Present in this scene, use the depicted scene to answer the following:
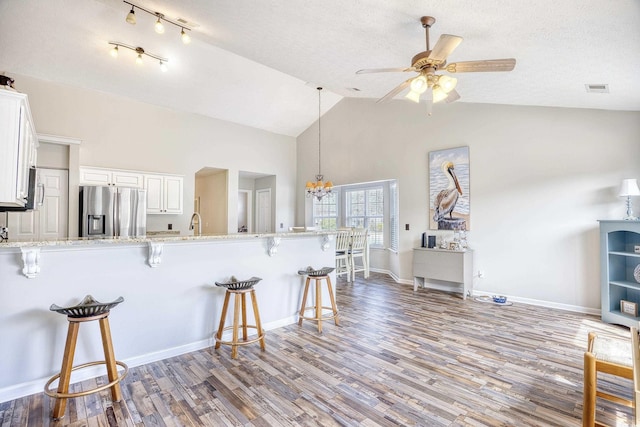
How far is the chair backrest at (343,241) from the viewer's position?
6062 mm

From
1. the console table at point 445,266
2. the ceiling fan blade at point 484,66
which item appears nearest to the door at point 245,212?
the console table at point 445,266

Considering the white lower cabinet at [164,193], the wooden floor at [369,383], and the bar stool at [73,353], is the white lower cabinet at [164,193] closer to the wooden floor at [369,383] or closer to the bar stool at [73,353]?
the wooden floor at [369,383]

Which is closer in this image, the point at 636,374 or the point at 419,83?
the point at 636,374

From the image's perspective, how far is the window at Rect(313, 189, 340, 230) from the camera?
793cm

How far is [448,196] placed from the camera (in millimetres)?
5281

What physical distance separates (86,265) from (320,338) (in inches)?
85.1

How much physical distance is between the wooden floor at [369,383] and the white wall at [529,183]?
3.16 ft

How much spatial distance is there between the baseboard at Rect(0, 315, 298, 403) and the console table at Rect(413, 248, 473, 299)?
270 centimetres

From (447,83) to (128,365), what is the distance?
3.43 meters

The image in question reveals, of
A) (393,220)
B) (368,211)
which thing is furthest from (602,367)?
(368,211)

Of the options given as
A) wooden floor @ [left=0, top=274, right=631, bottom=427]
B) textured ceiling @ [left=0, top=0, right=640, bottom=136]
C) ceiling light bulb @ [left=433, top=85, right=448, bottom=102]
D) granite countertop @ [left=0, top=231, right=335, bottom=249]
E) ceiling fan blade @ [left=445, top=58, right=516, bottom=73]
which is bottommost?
wooden floor @ [left=0, top=274, right=631, bottom=427]

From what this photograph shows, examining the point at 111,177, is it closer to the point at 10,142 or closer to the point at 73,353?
the point at 10,142

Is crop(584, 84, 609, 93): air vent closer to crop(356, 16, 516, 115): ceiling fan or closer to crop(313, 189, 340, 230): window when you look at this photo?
crop(356, 16, 516, 115): ceiling fan

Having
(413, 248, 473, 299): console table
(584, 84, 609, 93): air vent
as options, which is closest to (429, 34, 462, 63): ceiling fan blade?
(584, 84, 609, 93): air vent
